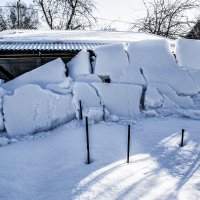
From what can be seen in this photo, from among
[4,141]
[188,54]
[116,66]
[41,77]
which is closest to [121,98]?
[116,66]

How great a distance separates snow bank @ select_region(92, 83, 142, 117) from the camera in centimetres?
553

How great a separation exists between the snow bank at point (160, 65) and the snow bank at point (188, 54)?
0.19 metres

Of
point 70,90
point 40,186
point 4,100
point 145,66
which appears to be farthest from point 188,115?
point 4,100

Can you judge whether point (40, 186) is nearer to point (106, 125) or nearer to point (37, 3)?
point (106, 125)

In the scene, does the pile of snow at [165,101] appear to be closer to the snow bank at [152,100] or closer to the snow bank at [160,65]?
the snow bank at [152,100]

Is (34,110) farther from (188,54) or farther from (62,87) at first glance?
(188,54)

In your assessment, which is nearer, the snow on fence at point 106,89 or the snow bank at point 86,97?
the snow on fence at point 106,89

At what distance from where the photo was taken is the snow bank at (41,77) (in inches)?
225

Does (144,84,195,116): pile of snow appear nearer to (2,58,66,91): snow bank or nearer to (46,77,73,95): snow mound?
(46,77,73,95): snow mound

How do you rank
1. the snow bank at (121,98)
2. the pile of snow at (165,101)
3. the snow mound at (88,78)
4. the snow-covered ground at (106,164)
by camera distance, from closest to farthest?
the snow-covered ground at (106,164) < the snow bank at (121,98) < the pile of snow at (165,101) < the snow mound at (88,78)

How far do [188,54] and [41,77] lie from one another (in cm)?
333

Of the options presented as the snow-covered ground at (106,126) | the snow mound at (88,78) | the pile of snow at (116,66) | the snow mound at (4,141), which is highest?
the pile of snow at (116,66)

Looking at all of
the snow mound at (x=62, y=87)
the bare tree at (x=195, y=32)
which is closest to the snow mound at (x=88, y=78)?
the snow mound at (x=62, y=87)

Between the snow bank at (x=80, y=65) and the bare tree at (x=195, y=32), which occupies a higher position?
the bare tree at (x=195, y=32)
